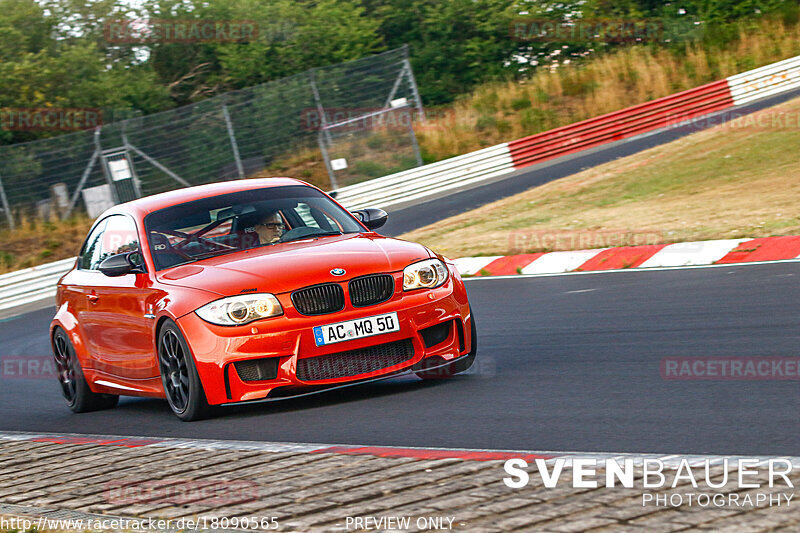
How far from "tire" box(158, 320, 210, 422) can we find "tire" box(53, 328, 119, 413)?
1.66 metres

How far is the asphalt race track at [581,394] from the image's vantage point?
18.5ft

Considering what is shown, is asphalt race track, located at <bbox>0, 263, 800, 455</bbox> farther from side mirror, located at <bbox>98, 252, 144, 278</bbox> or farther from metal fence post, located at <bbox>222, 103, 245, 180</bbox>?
metal fence post, located at <bbox>222, 103, 245, 180</bbox>

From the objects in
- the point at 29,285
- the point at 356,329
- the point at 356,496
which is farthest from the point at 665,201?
the point at 356,496

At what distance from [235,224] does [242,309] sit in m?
1.34

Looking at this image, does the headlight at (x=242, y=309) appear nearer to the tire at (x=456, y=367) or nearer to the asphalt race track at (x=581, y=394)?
the asphalt race track at (x=581, y=394)

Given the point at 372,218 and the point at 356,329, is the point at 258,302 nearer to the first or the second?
the point at 356,329

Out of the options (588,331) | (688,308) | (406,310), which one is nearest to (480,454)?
(406,310)

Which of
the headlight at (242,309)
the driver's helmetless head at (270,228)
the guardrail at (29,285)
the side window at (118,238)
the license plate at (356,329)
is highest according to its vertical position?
the side window at (118,238)

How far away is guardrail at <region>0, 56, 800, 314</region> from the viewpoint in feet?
85.9

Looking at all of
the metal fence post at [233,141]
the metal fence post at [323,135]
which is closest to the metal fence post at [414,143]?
the metal fence post at [323,135]

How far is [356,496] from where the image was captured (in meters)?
4.57

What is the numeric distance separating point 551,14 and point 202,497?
3522 cm

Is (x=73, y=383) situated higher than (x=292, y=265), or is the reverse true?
(x=292, y=265)

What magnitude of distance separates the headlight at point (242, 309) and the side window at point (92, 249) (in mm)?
2343
